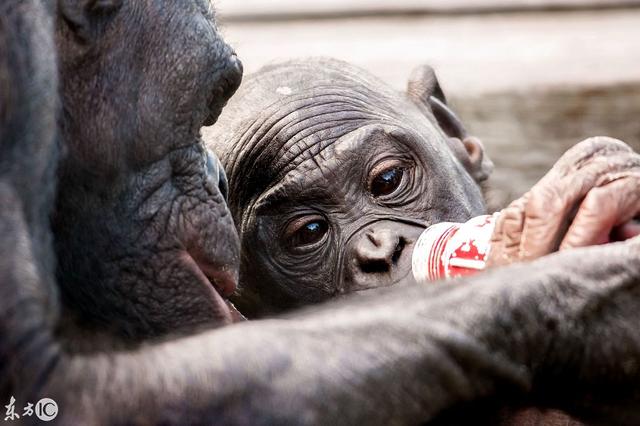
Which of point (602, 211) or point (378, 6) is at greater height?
point (602, 211)

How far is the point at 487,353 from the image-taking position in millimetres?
2246

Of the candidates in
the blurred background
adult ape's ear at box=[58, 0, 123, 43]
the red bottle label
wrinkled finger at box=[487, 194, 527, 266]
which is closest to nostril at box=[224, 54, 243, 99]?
adult ape's ear at box=[58, 0, 123, 43]

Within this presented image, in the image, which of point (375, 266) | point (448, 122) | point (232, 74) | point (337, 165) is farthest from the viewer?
point (448, 122)

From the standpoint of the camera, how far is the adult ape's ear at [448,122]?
4699 millimetres

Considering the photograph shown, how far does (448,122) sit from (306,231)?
3.20 ft

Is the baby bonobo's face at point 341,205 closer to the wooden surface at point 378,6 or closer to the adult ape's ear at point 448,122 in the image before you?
the adult ape's ear at point 448,122

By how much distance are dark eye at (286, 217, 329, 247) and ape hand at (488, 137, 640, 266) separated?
1.47 meters

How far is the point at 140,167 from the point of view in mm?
2893

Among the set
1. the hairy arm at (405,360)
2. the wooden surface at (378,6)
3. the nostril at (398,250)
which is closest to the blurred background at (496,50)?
the wooden surface at (378,6)

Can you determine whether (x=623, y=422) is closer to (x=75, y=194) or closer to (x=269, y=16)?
(x=75, y=194)

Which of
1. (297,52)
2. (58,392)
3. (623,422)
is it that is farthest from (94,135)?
(297,52)

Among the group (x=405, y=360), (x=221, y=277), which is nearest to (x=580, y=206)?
(x=405, y=360)

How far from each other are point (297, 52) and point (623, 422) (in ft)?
20.0

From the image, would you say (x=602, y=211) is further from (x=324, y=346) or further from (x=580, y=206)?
(x=324, y=346)
